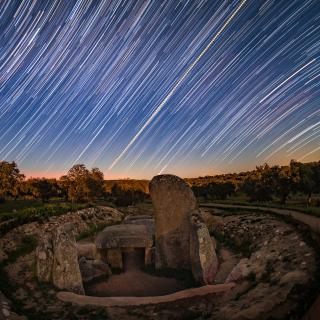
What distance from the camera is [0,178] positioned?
63.4 metres

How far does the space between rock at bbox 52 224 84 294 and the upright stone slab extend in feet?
16.5

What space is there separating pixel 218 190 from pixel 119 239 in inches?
1951

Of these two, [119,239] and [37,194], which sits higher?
[37,194]

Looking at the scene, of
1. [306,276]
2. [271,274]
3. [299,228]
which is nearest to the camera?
[306,276]

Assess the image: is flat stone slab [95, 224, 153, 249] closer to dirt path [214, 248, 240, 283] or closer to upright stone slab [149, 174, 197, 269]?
upright stone slab [149, 174, 197, 269]

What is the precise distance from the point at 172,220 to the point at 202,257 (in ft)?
10.3

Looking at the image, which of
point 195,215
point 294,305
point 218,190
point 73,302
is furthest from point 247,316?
point 218,190

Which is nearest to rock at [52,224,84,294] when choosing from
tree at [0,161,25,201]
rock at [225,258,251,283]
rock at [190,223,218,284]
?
rock at [190,223,218,284]

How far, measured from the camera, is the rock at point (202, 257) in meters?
15.8

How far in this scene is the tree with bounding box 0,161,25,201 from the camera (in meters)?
63.5

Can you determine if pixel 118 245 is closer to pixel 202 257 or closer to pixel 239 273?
pixel 202 257

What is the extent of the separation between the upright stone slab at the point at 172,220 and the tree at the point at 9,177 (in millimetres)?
53169

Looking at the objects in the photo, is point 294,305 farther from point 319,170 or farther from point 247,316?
point 319,170

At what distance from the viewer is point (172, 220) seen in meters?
18.6
